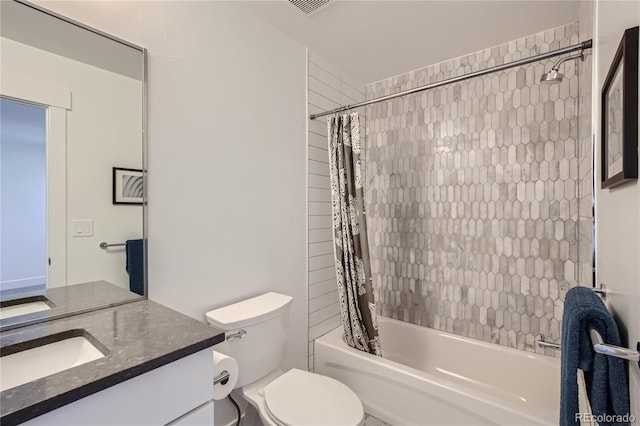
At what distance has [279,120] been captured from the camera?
1.96 m

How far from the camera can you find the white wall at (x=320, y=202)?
7.25ft

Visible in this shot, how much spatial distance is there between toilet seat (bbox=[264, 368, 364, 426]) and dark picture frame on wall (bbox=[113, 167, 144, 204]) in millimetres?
1109

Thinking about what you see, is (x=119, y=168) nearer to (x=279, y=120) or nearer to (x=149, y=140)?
(x=149, y=140)

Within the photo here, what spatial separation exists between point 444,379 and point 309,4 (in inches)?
95.7

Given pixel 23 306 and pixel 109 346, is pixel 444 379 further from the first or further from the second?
pixel 23 306

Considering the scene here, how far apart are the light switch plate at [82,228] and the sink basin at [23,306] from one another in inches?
9.6

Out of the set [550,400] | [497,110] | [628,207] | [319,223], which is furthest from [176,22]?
[550,400]

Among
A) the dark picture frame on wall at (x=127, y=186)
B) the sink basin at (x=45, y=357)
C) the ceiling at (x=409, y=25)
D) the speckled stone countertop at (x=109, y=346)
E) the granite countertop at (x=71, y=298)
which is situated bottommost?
the sink basin at (x=45, y=357)

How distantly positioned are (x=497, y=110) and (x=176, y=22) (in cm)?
205

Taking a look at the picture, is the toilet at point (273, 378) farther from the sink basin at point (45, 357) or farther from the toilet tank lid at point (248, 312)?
the sink basin at point (45, 357)

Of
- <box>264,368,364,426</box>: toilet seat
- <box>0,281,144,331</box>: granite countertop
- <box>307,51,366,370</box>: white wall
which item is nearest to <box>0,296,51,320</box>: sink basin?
<box>0,281,144,331</box>: granite countertop

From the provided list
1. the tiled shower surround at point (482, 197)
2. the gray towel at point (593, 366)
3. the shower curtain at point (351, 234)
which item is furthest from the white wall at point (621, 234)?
the shower curtain at point (351, 234)

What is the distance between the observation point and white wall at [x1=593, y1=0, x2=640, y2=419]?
1.76 feet

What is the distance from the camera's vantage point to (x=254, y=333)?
149 cm
